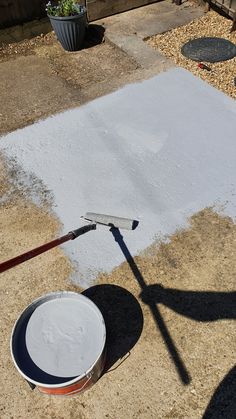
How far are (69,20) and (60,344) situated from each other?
21.2ft

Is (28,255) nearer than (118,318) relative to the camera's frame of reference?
Yes

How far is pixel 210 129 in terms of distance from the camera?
20.5 feet

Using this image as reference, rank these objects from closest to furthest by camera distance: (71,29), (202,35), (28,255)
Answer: (28,255) < (71,29) < (202,35)

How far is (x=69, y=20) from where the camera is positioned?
7.66 m

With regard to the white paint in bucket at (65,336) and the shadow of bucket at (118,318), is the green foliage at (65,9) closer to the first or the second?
the shadow of bucket at (118,318)

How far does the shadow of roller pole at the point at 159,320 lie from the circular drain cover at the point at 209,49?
4.48m

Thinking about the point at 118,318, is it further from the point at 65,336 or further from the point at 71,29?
the point at 71,29

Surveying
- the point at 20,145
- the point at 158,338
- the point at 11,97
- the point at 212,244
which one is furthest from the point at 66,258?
the point at 11,97

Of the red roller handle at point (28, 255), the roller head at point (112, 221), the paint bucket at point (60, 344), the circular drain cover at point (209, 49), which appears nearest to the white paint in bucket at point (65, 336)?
the paint bucket at point (60, 344)

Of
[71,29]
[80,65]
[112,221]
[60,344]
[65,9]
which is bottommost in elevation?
[112,221]

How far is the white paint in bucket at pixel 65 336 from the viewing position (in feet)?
10.9

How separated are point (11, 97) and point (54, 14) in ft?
6.77

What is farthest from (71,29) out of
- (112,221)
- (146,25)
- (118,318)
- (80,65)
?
(118,318)

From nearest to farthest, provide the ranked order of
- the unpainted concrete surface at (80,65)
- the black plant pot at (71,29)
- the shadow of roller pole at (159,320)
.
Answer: the shadow of roller pole at (159,320), the unpainted concrete surface at (80,65), the black plant pot at (71,29)
